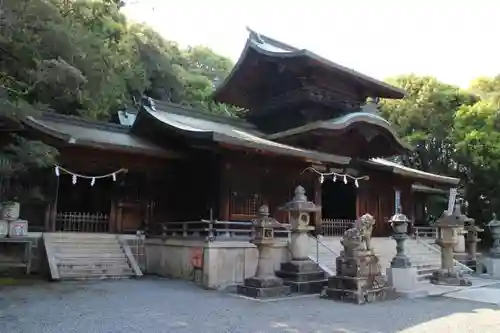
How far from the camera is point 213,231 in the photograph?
11789mm

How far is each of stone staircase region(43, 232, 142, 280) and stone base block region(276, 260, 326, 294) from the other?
13.8 ft

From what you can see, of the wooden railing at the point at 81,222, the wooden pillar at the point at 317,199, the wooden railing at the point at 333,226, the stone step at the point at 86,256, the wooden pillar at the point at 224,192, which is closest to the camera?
the stone step at the point at 86,256

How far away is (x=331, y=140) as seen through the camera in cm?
1670

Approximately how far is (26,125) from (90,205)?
598cm

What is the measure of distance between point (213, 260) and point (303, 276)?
2.25 meters

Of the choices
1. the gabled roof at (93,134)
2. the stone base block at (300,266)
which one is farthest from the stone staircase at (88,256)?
the stone base block at (300,266)

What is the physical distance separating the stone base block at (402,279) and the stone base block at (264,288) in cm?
284

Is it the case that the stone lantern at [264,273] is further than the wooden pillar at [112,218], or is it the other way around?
the wooden pillar at [112,218]

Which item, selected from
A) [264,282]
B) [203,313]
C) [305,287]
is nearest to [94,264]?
[264,282]

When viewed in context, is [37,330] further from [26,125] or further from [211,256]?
[26,125]

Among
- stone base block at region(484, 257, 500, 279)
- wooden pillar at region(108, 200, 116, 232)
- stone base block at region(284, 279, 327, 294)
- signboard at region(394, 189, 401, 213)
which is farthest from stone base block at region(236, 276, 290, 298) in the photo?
signboard at region(394, 189, 401, 213)

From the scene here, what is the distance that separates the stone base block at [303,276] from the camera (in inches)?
435

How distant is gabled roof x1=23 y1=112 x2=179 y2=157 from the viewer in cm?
1232

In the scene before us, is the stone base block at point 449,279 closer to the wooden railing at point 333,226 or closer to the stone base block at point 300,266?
the stone base block at point 300,266
